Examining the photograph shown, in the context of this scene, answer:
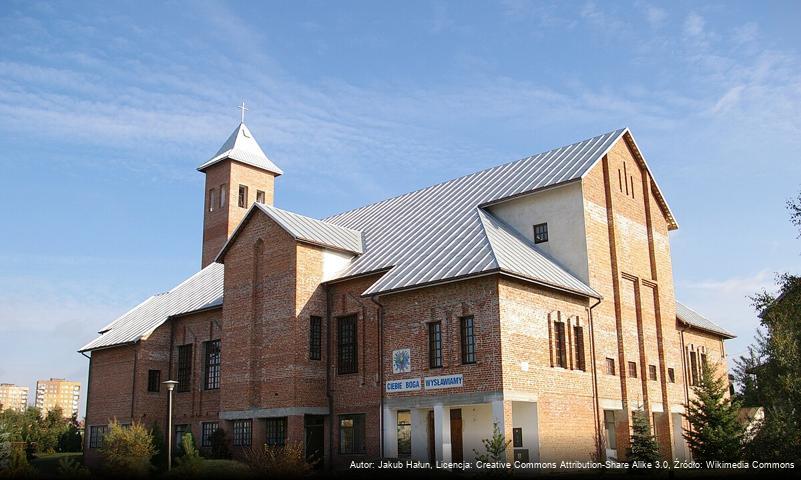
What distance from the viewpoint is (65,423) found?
6094 centimetres

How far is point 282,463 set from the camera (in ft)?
76.5

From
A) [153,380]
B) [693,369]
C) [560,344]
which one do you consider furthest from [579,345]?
[153,380]

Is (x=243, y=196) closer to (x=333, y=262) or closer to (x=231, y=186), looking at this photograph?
(x=231, y=186)

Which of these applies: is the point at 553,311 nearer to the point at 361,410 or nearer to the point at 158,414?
the point at 361,410

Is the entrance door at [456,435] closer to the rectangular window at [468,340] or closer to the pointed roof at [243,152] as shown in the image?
the rectangular window at [468,340]

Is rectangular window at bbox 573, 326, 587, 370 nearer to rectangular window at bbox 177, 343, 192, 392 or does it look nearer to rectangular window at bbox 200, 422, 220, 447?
rectangular window at bbox 200, 422, 220, 447

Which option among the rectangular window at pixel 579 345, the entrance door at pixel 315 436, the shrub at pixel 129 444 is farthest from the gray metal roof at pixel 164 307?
the rectangular window at pixel 579 345

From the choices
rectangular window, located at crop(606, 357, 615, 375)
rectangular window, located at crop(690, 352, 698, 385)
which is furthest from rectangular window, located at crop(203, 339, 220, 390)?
rectangular window, located at crop(690, 352, 698, 385)

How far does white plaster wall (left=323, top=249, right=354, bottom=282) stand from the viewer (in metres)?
31.9

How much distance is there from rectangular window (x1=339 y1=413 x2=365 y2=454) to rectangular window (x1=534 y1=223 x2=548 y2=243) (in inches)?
401

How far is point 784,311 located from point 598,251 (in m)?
7.22

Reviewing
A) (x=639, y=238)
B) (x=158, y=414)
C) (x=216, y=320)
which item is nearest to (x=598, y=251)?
(x=639, y=238)

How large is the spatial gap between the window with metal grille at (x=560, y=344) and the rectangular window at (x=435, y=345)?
426 cm

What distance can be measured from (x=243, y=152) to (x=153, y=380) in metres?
18.3
